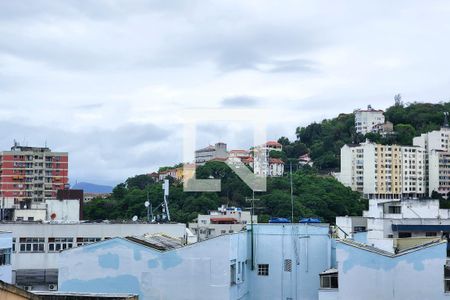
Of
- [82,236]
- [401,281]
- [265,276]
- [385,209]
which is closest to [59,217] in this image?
[82,236]

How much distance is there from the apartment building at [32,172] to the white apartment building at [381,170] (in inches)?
1211

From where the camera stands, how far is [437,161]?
81.4 metres

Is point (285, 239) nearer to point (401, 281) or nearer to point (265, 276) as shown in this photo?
point (265, 276)

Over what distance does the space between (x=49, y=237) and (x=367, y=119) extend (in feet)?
252

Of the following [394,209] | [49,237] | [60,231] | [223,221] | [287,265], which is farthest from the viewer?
[223,221]

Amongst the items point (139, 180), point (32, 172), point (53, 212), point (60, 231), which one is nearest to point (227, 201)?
point (139, 180)

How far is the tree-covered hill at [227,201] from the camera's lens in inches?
2075

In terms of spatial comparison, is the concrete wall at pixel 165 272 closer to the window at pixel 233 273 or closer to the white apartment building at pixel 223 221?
the window at pixel 233 273

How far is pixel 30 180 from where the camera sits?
69.2 metres

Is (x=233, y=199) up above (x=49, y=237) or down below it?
above

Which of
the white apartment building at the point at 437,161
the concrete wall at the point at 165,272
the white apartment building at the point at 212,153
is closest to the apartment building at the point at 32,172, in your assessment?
the white apartment building at the point at 212,153

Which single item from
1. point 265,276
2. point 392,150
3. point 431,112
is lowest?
point 265,276

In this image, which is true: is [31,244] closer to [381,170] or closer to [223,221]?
[223,221]

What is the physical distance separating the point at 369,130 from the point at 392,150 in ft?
56.7
